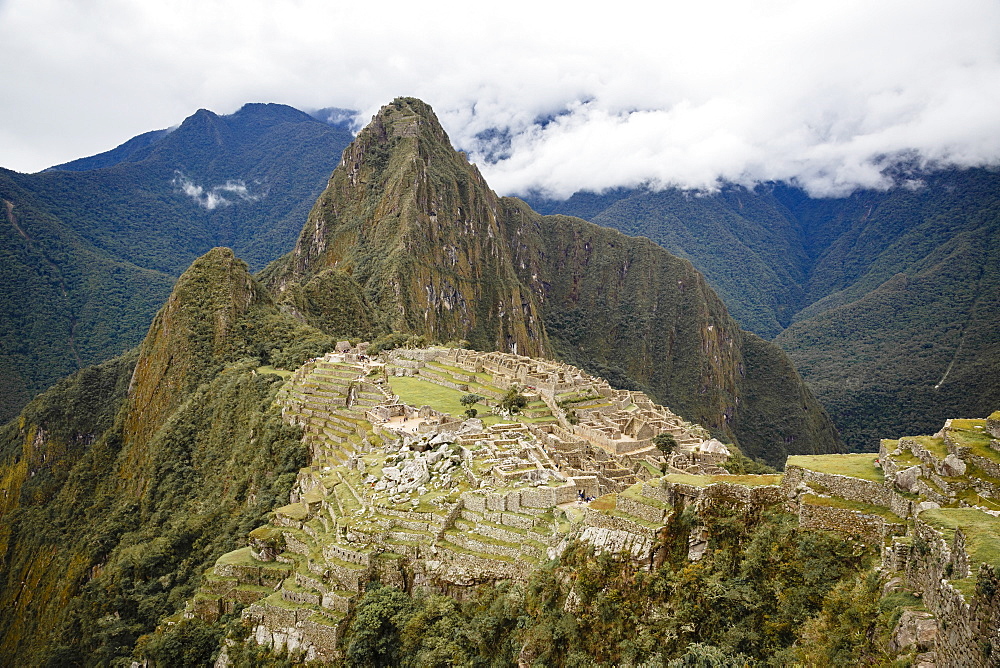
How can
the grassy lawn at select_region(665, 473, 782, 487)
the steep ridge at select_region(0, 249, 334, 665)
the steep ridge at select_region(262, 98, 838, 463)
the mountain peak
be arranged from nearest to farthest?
the grassy lawn at select_region(665, 473, 782, 487) → the steep ridge at select_region(0, 249, 334, 665) → the steep ridge at select_region(262, 98, 838, 463) → the mountain peak

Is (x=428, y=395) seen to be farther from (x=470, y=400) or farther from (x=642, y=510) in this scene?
(x=642, y=510)

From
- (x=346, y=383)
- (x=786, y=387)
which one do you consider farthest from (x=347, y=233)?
(x=786, y=387)

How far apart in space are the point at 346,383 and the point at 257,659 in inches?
1209

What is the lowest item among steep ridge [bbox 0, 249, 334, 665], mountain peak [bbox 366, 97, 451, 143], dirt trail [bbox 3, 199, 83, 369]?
steep ridge [bbox 0, 249, 334, 665]

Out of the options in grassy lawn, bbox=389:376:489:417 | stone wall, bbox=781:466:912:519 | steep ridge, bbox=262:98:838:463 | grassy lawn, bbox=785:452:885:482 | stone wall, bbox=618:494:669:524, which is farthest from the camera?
steep ridge, bbox=262:98:838:463

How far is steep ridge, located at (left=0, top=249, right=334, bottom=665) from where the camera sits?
3978cm

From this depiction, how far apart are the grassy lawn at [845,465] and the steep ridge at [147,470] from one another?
30.5 meters

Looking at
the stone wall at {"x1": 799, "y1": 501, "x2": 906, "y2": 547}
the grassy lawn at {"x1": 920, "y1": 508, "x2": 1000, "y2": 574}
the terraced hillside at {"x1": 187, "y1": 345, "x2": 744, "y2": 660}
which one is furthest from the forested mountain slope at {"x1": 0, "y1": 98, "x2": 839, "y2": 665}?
the grassy lawn at {"x1": 920, "y1": 508, "x2": 1000, "y2": 574}

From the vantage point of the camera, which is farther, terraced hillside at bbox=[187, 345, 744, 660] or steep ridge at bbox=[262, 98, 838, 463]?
steep ridge at bbox=[262, 98, 838, 463]

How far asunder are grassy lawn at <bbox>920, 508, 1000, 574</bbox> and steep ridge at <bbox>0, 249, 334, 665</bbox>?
3376cm

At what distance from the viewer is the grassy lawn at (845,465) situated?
1365cm

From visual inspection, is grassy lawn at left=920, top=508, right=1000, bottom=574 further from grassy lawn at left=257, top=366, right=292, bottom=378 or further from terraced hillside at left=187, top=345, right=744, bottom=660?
grassy lawn at left=257, top=366, right=292, bottom=378

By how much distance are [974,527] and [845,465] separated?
5.17 m

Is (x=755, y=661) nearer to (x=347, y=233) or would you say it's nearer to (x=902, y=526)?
(x=902, y=526)
